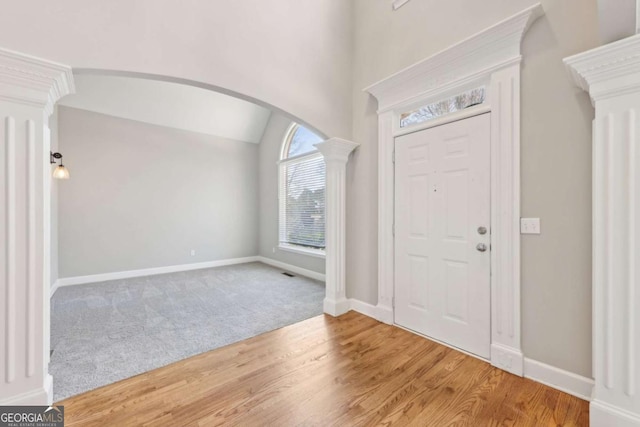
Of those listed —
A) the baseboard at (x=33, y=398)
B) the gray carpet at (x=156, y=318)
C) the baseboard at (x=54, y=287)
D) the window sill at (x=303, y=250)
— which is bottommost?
the gray carpet at (x=156, y=318)

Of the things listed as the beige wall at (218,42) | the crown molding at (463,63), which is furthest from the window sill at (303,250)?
the crown molding at (463,63)

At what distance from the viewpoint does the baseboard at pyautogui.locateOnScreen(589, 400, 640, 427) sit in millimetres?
1333

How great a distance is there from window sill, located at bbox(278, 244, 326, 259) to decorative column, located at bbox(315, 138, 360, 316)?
152cm

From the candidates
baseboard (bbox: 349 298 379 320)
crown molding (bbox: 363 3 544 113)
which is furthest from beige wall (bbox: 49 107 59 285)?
crown molding (bbox: 363 3 544 113)

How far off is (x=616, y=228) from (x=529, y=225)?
52 centimetres

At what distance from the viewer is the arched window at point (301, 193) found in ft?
16.3

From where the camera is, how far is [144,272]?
16.3ft

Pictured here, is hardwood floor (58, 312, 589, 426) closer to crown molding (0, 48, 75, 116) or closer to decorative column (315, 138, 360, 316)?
decorative column (315, 138, 360, 316)

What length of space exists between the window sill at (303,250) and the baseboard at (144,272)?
48.3 inches

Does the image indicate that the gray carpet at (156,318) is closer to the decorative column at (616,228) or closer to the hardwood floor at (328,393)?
the hardwood floor at (328,393)

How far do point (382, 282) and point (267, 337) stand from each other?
4.40ft

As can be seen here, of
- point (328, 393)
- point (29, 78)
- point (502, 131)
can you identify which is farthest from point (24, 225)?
point (502, 131)

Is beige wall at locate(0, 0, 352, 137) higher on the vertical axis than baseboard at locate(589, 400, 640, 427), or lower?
higher

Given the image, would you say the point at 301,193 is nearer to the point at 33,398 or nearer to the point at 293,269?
the point at 293,269
